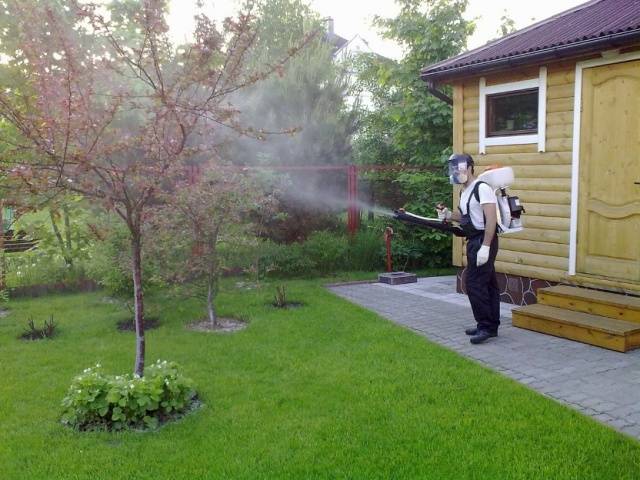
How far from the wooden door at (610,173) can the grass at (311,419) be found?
2.45m

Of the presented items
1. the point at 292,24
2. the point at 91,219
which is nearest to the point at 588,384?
the point at 91,219

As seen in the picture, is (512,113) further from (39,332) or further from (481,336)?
(39,332)

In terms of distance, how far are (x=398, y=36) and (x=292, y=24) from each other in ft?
61.9

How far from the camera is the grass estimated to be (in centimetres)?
365

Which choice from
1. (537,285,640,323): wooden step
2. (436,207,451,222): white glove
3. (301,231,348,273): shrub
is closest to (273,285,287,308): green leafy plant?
(301,231,348,273): shrub

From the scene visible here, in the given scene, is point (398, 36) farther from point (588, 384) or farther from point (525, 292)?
point (588, 384)

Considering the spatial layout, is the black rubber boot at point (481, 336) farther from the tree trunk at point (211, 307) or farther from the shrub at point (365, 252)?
the shrub at point (365, 252)

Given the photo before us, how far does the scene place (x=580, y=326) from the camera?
6199 mm

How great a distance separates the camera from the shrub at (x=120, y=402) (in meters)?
4.27

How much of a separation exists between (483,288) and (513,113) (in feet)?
9.93

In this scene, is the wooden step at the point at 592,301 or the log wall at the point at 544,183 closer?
the wooden step at the point at 592,301

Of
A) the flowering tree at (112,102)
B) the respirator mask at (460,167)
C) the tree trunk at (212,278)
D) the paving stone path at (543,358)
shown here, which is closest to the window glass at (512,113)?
the respirator mask at (460,167)

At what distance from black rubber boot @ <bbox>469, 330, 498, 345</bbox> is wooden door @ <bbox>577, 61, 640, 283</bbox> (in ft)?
5.62

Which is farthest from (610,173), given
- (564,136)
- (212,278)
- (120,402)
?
(120,402)
